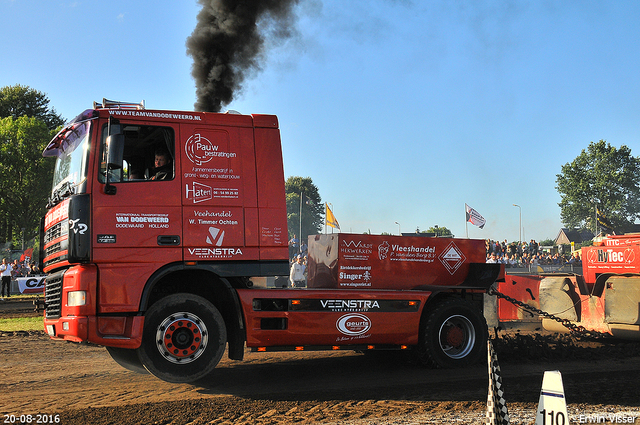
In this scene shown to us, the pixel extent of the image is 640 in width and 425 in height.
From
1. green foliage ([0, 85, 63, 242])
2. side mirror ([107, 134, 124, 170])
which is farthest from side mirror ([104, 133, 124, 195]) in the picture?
green foliage ([0, 85, 63, 242])

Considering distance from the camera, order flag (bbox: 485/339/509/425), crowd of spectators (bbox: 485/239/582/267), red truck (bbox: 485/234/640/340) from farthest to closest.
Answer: crowd of spectators (bbox: 485/239/582/267) → red truck (bbox: 485/234/640/340) → flag (bbox: 485/339/509/425)

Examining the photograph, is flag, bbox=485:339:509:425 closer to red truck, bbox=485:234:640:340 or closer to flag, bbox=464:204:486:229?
red truck, bbox=485:234:640:340

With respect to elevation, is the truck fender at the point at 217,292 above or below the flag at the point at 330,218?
below

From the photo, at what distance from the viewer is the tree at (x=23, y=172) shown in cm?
4006

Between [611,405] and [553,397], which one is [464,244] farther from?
[553,397]

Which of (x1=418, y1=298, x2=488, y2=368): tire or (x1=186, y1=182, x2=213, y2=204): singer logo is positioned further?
(x1=418, y1=298, x2=488, y2=368): tire

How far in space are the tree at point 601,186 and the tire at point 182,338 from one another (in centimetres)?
8825

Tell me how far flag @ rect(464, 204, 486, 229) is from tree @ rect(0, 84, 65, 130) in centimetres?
4206

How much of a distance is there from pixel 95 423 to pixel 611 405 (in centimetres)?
552

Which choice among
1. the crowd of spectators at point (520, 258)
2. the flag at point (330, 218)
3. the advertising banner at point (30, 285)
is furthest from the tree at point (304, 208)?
the flag at point (330, 218)

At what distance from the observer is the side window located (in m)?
6.73

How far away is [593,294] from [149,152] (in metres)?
8.67

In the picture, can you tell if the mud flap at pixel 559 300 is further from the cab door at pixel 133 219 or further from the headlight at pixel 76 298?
the headlight at pixel 76 298

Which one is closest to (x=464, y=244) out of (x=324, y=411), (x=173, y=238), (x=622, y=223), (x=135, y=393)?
(x=324, y=411)
